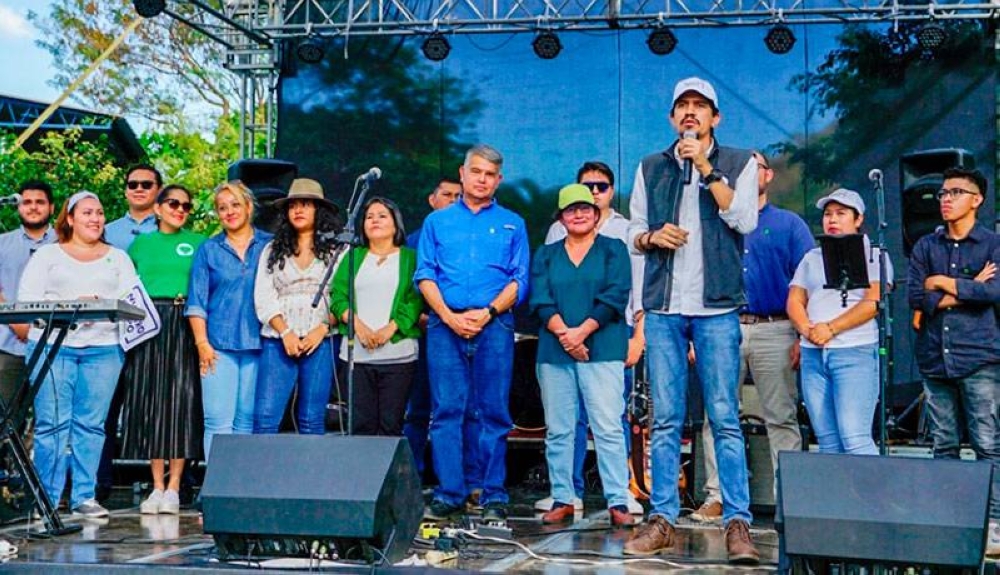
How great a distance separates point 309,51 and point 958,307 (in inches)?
260

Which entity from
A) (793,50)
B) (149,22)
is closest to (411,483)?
(793,50)

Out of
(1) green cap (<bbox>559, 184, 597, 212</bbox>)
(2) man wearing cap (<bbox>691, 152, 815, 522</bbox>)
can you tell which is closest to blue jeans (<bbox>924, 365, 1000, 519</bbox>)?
(2) man wearing cap (<bbox>691, 152, 815, 522</bbox>)

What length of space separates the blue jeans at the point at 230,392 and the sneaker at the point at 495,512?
1.40 m

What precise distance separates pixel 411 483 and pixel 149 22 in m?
22.4

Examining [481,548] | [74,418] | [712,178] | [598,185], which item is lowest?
[481,548]

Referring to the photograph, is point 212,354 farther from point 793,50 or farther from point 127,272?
point 793,50

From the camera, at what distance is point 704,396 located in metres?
5.36

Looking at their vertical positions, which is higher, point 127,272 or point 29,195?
point 29,195

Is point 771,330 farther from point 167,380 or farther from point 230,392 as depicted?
point 167,380

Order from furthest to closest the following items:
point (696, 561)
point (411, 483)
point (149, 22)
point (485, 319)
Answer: point (149, 22)
point (485, 319)
point (696, 561)
point (411, 483)

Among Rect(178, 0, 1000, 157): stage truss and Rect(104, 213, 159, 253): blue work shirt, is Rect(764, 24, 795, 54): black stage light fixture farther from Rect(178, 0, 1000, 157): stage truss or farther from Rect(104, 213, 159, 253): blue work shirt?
Rect(104, 213, 159, 253): blue work shirt

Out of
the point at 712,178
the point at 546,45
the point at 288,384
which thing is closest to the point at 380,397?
the point at 288,384

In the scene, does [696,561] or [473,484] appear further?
[473,484]

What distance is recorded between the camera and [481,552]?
536 cm
